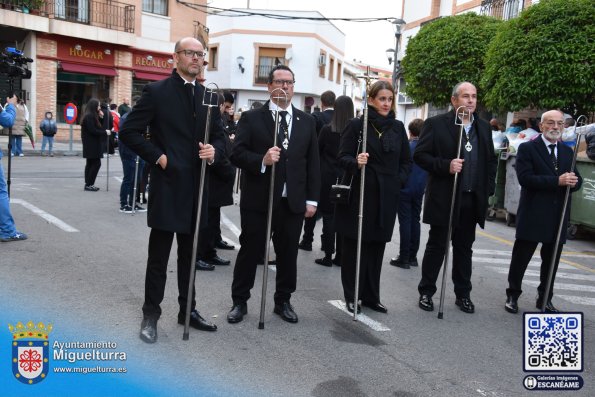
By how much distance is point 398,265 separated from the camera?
300 inches

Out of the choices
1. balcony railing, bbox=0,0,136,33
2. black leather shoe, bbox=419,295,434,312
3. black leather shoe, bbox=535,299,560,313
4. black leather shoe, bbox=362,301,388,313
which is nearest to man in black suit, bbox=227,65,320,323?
black leather shoe, bbox=362,301,388,313

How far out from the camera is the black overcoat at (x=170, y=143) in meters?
4.35

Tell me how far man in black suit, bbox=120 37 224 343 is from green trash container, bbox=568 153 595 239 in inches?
306

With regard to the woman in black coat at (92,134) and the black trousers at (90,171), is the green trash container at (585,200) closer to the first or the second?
the woman in black coat at (92,134)

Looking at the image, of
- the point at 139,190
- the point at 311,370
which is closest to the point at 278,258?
the point at 311,370

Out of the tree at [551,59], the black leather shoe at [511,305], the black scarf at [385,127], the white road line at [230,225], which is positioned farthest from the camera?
the tree at [551,59]

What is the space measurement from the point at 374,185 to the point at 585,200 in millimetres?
6226

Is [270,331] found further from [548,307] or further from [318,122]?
[318,122]

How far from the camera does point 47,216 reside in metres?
9.12

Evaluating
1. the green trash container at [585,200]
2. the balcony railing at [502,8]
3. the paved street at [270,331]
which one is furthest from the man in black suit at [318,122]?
the balcony railing at [502,8]

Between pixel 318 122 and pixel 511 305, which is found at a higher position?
pixel 318 122

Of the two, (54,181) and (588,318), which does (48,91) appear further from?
(588,318)

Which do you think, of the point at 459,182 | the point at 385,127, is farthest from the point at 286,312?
the point at 459,182

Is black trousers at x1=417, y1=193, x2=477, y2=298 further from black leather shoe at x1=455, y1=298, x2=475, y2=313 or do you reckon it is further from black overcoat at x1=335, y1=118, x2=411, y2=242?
black overcoat at x1=335, y1=118, x2=411, y2=242
